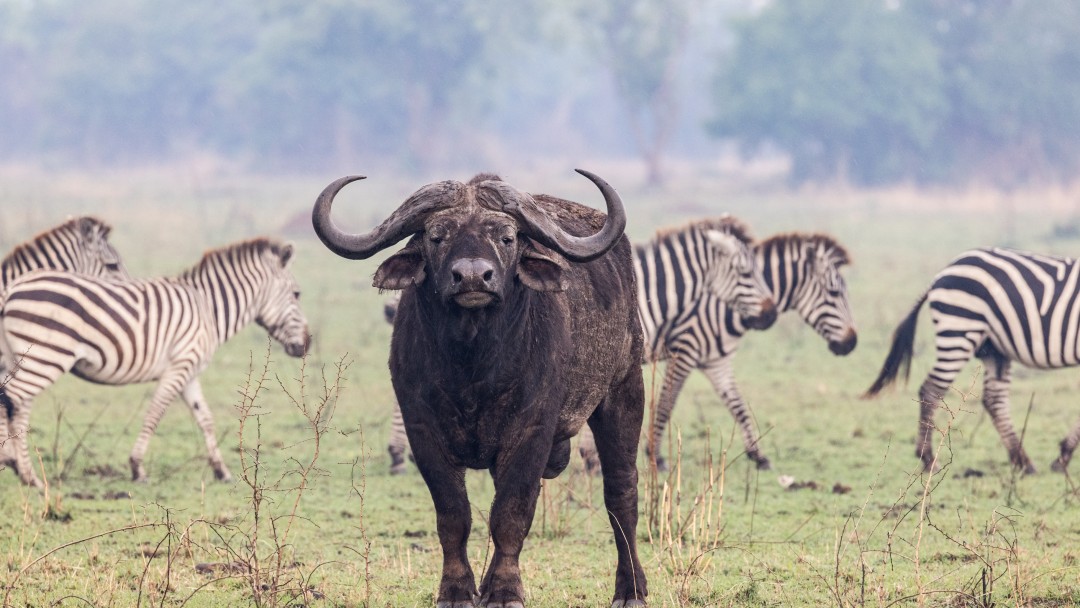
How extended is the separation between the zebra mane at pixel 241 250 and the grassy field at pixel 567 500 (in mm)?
863

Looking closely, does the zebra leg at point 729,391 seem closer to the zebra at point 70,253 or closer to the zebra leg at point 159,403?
the zebra leg at point 159,403

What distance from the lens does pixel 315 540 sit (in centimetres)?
719

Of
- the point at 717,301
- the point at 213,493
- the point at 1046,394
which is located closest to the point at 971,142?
the point at 1046,394

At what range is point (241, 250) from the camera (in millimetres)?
10188

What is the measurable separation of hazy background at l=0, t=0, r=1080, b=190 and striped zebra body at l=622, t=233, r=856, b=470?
34.2 metres

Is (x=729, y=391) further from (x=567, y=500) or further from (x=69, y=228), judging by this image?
(x=69, y=228)

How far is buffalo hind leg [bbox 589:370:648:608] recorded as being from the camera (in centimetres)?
542

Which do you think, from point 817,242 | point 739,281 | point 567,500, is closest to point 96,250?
point 739,281

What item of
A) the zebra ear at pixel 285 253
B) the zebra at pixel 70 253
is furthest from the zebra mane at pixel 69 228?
the zebra ear at pixel 285 253

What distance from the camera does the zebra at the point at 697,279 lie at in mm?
10141

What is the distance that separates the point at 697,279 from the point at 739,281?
314 mm

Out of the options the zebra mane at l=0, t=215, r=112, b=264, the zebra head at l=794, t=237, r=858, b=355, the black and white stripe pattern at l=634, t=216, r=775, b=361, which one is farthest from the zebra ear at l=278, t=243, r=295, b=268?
the zebra head at l=794, t=237, r=858, b=355

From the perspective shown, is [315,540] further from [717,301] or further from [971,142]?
[971,142]

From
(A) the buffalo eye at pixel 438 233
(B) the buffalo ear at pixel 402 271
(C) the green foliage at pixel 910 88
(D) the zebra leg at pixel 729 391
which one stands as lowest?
(D) the zebra leg at pixel 729 391
